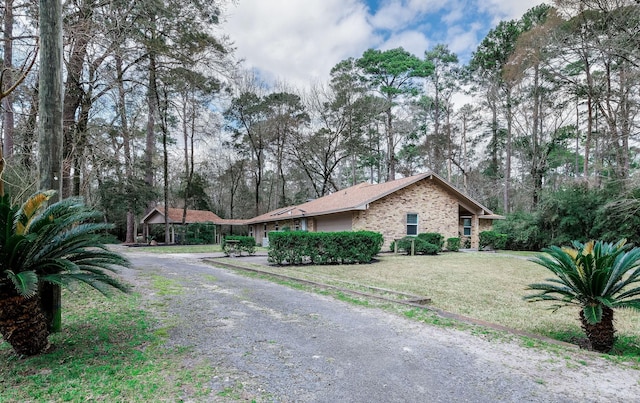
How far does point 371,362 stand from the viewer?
143 inches

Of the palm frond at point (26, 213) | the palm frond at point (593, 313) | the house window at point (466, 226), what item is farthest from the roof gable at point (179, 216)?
the palm frond at point (593, 313)

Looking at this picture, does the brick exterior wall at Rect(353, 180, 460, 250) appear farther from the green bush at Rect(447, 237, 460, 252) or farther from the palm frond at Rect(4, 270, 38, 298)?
the palm frond at Rect(4, 270, 38, 298)

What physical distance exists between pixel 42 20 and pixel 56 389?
4.62 meters

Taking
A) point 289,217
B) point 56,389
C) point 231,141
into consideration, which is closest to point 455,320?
point 56,389

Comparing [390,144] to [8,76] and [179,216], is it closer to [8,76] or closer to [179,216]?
[179,216]

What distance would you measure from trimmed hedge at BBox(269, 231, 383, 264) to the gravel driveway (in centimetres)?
733

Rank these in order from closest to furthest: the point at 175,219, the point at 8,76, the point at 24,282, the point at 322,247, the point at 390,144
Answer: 1. the point at 24,282
2. the point at 8,76
3. the point at 322,247
4. the point at 175,219
5. the point at 390,144

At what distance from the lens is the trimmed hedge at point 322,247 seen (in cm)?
1320

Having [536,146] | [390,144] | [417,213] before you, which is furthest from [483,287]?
[390,144]

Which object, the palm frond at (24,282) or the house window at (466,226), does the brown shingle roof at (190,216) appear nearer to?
the house window at (466,226)

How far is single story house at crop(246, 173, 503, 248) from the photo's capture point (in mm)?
18000

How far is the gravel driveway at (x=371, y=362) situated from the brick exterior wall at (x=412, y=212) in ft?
41.0

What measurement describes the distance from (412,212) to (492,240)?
617 cm

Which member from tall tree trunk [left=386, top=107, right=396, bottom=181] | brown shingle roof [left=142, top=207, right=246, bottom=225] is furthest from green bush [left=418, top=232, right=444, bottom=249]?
brown shingle roof [left=142, top=207, right=246, bottom=225]
